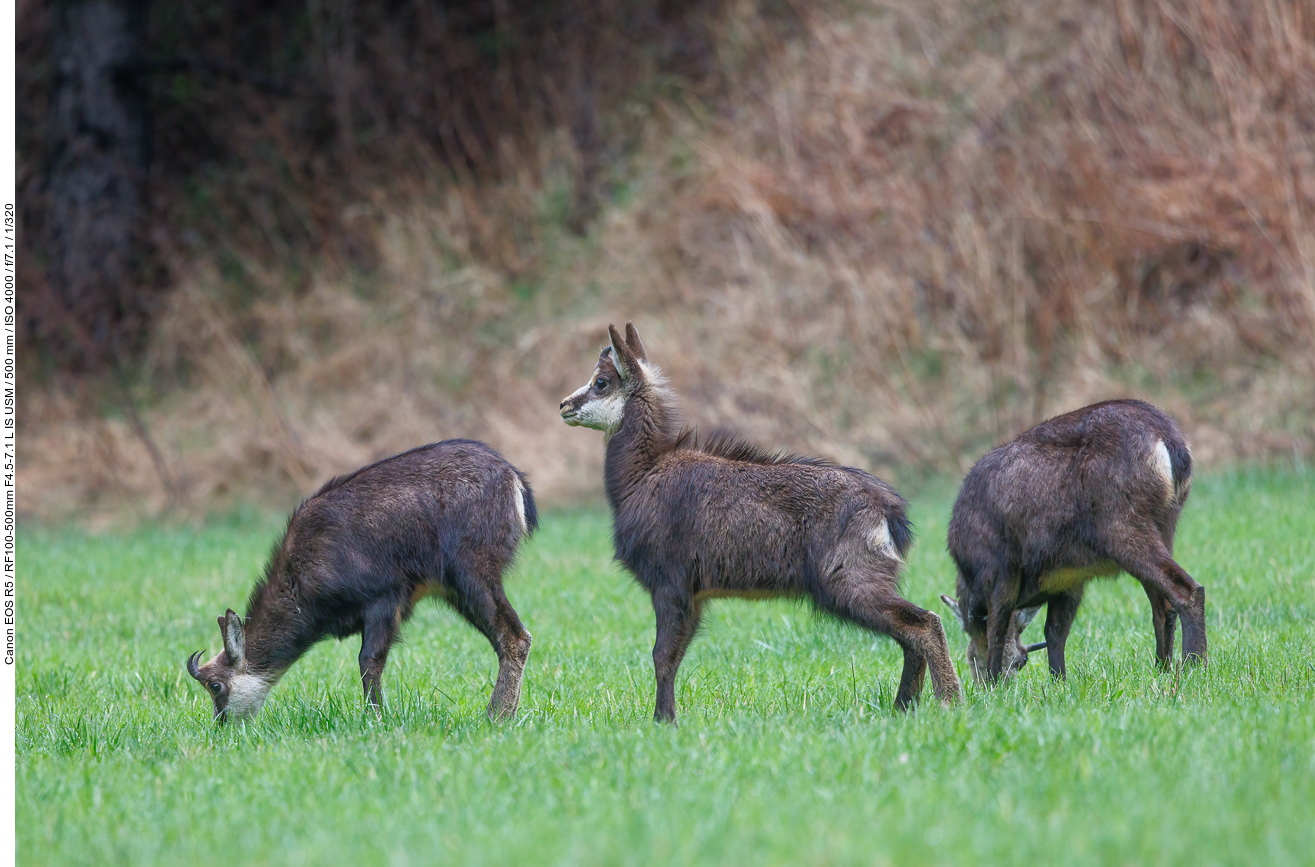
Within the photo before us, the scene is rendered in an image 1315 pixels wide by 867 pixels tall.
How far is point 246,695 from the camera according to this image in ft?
24.7

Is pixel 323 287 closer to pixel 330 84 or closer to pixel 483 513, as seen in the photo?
pixel 330 84

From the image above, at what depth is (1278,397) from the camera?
14484mm

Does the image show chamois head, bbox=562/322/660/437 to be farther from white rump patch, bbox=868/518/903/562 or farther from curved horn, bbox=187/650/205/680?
curved horn, bbox=187/650/205/680

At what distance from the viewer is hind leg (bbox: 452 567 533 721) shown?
7195 mm

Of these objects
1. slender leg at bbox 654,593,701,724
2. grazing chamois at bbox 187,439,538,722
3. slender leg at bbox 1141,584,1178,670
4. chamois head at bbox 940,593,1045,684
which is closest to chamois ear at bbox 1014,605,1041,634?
chamois head at bbox 940,593,1045,684

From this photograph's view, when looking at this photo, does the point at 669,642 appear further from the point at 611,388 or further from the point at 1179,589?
the point at 1179,589

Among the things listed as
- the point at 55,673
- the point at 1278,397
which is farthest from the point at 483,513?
the point at 1278,397

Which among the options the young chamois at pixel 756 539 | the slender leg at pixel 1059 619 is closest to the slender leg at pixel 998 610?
the slender leg at pixel 1059 619

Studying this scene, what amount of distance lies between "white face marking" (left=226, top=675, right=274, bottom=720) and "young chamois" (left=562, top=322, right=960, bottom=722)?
1.99 m

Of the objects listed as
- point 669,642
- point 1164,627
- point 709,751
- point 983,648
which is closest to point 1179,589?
point 1164,627

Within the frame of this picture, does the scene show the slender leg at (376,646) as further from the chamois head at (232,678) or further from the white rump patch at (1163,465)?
the white rump patch at (1163,465)

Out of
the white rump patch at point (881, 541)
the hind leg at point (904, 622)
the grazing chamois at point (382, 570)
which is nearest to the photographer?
the hind leg at point (904, 622)

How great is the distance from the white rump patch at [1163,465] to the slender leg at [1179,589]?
0.28 m

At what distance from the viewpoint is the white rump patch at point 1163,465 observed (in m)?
6.81
